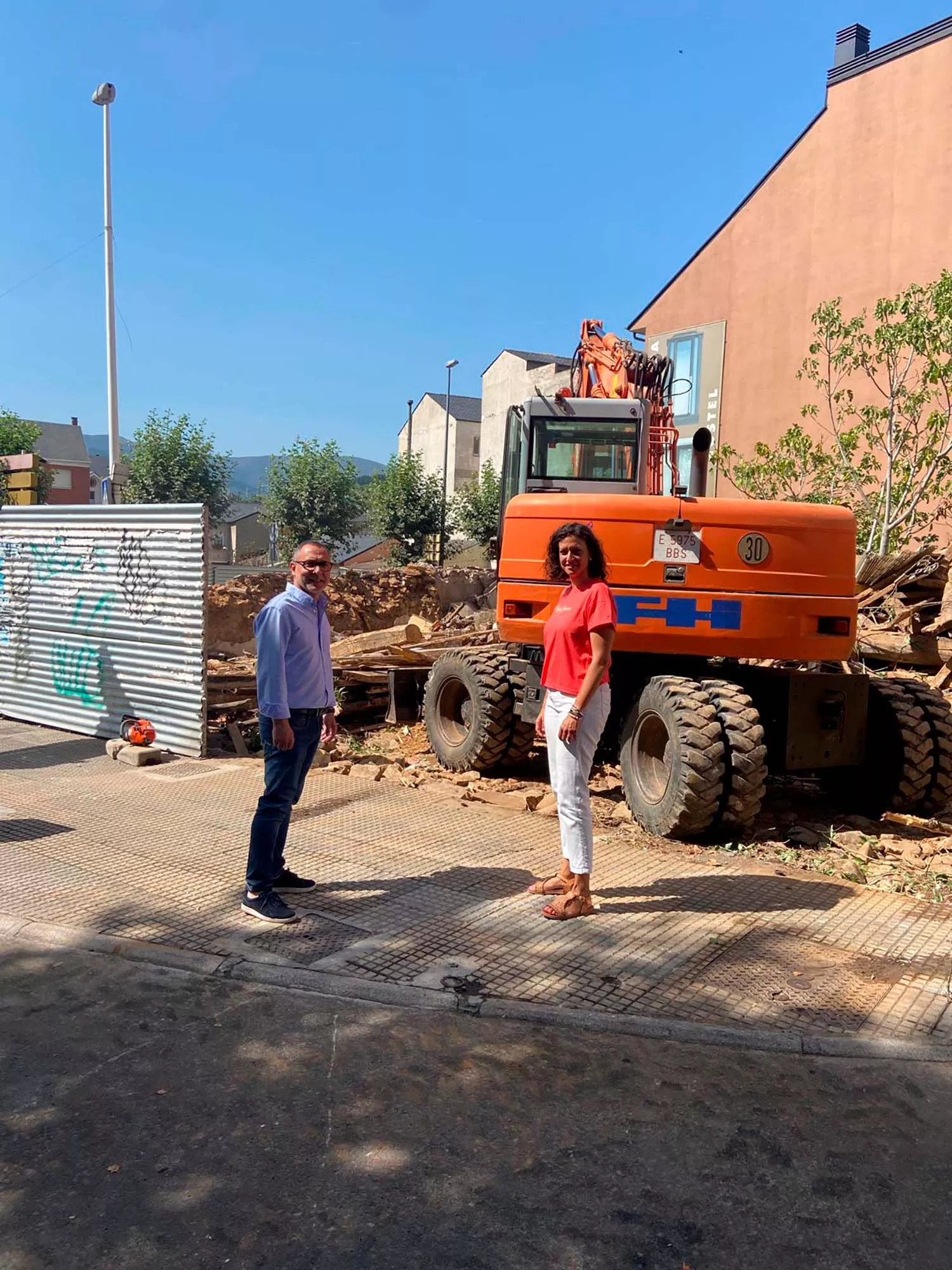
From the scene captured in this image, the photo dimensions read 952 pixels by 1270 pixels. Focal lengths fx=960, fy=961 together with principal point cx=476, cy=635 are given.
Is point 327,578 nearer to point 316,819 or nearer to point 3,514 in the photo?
point 316,819

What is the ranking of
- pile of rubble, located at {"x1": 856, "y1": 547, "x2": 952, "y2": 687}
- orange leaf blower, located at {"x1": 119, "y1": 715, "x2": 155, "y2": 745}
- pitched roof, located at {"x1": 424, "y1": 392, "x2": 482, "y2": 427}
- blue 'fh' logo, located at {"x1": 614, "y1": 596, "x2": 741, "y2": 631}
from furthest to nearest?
pitched roof, located at {"x1": 424, "y1": 392, "x2": 482, "y2": 427}
pile of rubble, located at {"x1": 856, "y1": 547, "x2": 952, "y2": 687}
orange leaf blower, located at {"x1": 119, "y1": 715, "x2": 155, "y2": 745}
blue 'fh' logo, located at {"x1": 614, "y1": 596, "x2": 741, "y2": 631}

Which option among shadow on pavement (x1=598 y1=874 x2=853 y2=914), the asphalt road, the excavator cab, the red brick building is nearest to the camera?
the asphalt road

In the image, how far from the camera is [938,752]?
6.95 meters

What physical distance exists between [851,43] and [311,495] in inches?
1142

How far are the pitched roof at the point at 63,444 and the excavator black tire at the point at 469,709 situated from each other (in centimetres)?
7170

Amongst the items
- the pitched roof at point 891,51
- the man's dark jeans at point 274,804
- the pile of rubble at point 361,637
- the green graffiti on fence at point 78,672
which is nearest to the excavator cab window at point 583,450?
the pile of rubble at point 361,637

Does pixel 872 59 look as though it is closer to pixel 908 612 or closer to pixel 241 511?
pixel 908 612

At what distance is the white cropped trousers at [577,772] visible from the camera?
185 inches

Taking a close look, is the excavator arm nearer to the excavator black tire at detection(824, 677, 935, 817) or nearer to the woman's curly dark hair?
the excavator black tire at detection(824, 677, 935, 817)

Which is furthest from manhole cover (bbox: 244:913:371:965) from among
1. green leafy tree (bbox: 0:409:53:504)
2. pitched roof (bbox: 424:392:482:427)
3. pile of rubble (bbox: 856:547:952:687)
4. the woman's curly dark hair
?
pitched roof (bbox: 424:392:482:427)

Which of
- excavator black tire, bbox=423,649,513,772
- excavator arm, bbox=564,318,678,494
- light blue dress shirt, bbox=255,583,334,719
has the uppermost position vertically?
excavator arm, bbox=564,318,678,494

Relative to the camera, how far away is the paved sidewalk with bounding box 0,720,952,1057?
402 centimetres

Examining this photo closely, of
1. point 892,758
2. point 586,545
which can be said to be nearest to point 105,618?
point 586,545

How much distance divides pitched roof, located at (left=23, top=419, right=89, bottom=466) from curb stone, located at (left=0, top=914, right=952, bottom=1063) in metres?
75.3
